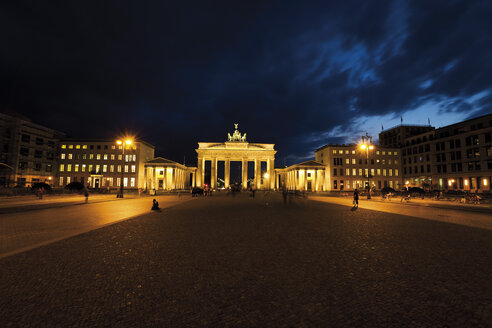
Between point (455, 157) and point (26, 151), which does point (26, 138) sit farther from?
point (455, 157)

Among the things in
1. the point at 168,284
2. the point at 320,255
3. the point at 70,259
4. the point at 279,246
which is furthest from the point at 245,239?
the point at 70,259

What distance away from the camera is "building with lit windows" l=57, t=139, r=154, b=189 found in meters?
77.8

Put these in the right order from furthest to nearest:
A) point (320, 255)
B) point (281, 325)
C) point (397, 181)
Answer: point (397, 181) < point (320, 255) < point (281, 325)

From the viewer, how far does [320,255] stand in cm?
624

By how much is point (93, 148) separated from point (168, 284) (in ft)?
291

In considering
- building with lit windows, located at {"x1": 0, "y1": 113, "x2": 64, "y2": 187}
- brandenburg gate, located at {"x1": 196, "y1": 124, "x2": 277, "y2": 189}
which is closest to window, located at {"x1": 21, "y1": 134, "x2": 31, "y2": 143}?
building with lit windows, located at {"x1": 0, "y1": 113, "x2": 64, "y2": 187}

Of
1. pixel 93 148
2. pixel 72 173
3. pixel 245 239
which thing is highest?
pixel 93 148

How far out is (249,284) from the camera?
14.3ft

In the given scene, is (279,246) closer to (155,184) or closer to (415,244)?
(415,244)

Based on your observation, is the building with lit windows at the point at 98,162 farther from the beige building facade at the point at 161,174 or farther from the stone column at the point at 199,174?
the stone column at the point at 199,174

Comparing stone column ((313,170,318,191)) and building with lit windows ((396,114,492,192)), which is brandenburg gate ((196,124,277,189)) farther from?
building with lit windows ((396,114,492,192))

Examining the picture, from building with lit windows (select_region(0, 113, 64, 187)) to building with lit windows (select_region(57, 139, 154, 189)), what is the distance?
10.4 ft

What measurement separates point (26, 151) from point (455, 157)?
11408cm

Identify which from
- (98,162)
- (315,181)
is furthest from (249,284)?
(98,162)
